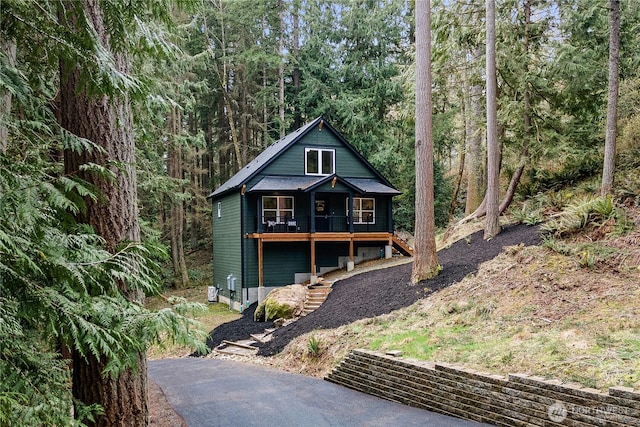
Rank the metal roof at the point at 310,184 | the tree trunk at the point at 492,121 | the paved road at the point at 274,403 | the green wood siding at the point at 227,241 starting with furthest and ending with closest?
the green wood siding at the point at 227,241
the metal roof at the point at 310,184
the tree trunk at the point at 492,121
the paved road at the point at 274,403

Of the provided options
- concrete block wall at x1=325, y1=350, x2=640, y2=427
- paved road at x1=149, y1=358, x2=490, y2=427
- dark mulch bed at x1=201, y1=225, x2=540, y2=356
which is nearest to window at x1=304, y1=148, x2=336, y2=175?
dark mulch bed at x1=201, y1=225, x2=540, y2=356

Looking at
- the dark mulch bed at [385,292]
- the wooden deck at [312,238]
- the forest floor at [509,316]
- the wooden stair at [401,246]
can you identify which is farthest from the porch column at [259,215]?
the wooden stair at [401,246]

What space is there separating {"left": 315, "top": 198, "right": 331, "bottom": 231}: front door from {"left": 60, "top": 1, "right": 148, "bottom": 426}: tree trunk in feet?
46.0

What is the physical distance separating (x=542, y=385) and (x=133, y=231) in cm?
472

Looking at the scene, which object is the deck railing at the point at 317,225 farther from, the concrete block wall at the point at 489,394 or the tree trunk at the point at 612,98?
the concrete block wall at the point at 489,394

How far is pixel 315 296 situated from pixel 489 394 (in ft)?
30.9

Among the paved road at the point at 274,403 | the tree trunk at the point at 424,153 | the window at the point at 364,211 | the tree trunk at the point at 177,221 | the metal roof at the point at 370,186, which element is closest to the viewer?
the paved road at the point at 274,403

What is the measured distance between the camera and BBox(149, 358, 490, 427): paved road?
18.9 ft

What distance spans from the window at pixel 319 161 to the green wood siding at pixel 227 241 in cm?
334

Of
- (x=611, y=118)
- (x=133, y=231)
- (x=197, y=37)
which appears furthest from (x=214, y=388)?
(x=197, y=37)

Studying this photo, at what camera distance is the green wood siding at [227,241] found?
58.0ft

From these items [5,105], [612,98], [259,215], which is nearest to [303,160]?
[259,215]

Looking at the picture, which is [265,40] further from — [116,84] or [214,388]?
[116,84]

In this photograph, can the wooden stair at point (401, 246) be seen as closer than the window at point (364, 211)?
Yes
